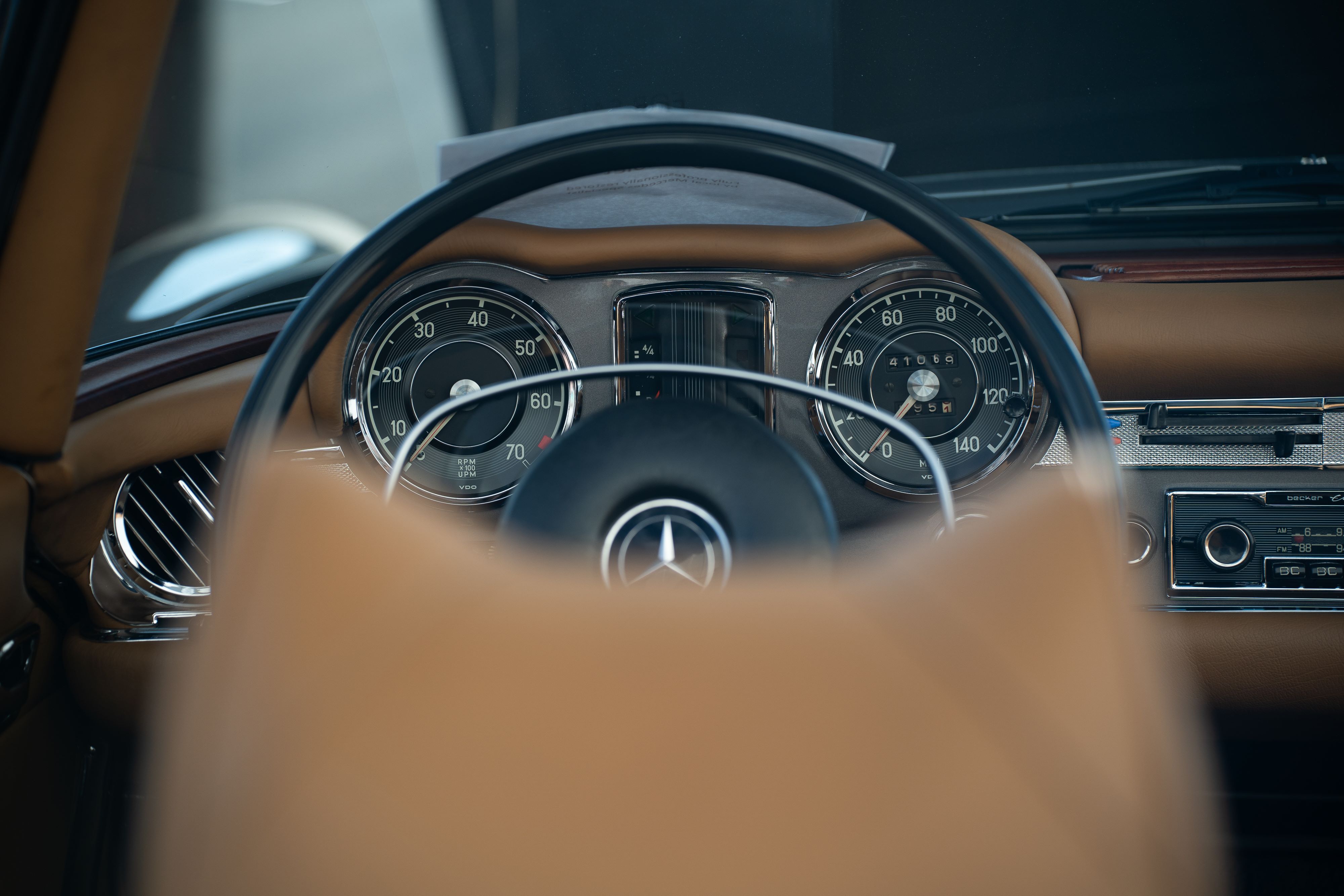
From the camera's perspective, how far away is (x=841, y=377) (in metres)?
1.44

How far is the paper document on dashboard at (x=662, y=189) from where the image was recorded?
0.76 metres

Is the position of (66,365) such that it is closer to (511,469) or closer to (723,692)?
(511,469)

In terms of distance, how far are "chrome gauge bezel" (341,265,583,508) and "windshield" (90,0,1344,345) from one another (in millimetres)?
173

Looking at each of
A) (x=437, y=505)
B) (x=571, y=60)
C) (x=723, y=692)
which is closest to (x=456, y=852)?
(x=723, y=692)

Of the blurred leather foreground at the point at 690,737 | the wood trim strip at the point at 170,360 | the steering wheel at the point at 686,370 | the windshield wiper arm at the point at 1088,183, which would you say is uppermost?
the windshield wiper arm at the point at 1088,183

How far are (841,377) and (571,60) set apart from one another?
1.78 m

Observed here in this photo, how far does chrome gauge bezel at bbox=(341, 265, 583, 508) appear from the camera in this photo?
4.48 feet

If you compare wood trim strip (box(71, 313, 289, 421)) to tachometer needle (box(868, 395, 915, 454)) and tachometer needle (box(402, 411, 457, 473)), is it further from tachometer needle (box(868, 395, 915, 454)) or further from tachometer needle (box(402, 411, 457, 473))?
tachometer needle (box(868, 395, 915, 454))

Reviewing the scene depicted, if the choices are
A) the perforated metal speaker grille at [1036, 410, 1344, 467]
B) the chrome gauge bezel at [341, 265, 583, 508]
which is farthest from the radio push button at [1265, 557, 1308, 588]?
the chrome gauge bezel at [341, 265, 583, 508]

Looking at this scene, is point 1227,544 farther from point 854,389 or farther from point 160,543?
point 160,543

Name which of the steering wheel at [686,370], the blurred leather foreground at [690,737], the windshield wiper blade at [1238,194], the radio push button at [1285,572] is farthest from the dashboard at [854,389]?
the blurred leather foreground at [690,737]

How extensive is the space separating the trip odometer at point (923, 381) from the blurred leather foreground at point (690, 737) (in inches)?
31.9

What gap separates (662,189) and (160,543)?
1.04 metres

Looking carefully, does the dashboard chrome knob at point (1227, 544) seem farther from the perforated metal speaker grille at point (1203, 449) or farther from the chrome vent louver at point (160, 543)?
the chrome vent louver at point (160, 543)
